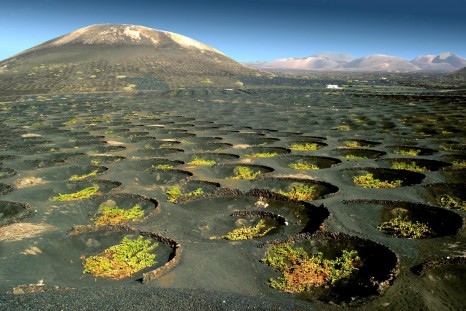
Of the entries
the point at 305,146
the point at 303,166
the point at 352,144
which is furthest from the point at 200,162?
the point at 352,144

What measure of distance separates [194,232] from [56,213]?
3936mm

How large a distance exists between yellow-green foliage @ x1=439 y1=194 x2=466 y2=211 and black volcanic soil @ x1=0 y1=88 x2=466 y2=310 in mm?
281

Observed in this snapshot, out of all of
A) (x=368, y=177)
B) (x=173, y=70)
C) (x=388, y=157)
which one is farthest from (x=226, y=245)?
(x=173, y=70)

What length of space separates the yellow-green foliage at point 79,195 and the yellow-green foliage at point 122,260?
149 inches

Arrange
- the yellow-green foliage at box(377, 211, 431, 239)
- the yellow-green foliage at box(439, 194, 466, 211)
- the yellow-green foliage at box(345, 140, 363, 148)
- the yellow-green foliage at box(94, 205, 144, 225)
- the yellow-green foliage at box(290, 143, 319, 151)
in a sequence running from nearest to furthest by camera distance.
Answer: the yellow-green foliage at box(377, 211, 431, 239) → the yellow-green foliage at box(94, 205, 144, 225) → the yellow-green foliage at box(439, 194, 466, 211) → the yellow-green foliage at box(290, 143, 319, 151) → the yellow-green foliage at box(345, 140, 363, 148)

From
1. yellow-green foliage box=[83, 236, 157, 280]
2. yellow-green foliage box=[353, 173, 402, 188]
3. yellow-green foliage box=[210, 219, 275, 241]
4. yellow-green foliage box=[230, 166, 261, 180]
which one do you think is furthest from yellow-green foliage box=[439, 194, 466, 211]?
yellow-green foliage box=[83, 236, 157, 280]

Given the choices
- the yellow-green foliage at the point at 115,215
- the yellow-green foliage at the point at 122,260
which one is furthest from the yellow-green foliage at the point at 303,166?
the yellow-green foliage at the point at 122,260

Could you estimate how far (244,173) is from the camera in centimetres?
1405

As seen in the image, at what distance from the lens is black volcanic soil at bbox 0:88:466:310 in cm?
617

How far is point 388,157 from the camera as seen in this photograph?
627 inches

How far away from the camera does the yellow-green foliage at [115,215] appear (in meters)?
9.76

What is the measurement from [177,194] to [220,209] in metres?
1.69

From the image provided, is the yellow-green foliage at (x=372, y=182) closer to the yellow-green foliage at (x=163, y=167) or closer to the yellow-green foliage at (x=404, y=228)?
the yellow-green foliage at (x=404, y=228)

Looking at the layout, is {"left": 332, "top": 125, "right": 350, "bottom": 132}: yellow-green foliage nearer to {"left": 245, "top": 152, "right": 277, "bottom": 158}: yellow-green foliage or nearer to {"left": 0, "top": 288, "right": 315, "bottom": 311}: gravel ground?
{"left": 245, "top": 152, "right": 277, "bottom": 158}: yellow-green foliage
